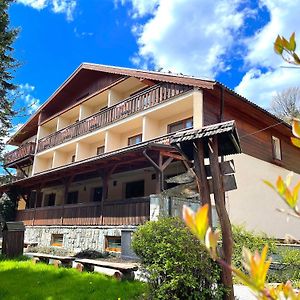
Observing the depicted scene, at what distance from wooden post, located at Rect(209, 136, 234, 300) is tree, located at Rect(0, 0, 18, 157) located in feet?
29.0

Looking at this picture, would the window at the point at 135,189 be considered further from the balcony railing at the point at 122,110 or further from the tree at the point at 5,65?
the tree at the point at 5,65

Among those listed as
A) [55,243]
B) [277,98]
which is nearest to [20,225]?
[55,243]

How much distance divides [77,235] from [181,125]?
699 cm

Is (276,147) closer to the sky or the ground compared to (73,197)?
closer to the sky

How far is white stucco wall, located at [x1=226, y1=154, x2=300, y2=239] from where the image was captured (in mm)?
13406

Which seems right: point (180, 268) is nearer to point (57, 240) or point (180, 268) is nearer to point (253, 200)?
point (253, 200)

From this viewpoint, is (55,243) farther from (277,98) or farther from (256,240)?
(277,98)

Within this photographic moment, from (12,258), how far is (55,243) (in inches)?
200

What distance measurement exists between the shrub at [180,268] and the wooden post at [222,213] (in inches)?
5.2

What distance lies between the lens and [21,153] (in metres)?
28.0

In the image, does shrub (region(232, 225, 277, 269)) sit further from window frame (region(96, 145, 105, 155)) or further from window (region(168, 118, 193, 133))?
window frame (region(96, 145, 105, 155))

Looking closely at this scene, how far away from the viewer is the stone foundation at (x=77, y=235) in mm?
13455

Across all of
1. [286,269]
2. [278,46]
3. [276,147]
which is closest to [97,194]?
[276,147]

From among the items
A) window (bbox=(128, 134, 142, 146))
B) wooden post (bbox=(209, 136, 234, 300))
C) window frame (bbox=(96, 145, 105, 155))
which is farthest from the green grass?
window frame (bbox=(96, 145, 105, 155))
